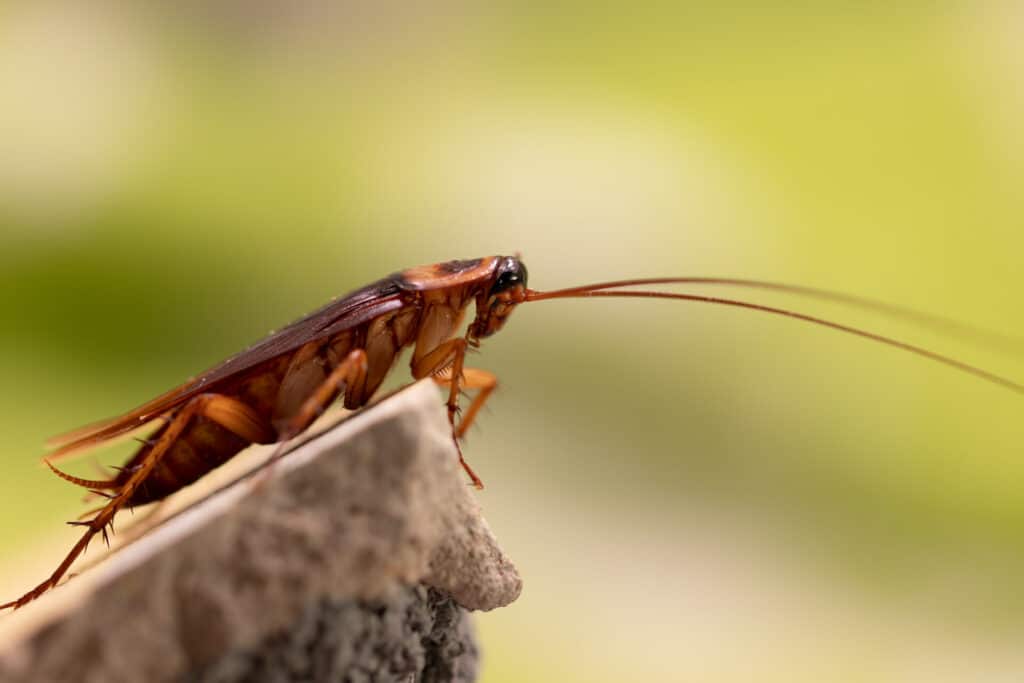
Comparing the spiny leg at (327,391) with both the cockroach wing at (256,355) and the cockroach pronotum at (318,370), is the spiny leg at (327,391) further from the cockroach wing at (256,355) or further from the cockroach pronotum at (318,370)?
the cockroach wing at (256,355)

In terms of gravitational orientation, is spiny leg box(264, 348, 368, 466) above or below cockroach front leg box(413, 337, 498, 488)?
below

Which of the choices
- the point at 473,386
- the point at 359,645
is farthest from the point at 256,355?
the point at 359,645

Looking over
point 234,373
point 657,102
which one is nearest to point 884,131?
point 657,102

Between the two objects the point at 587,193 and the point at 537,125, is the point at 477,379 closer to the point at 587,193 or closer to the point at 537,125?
the point at 587,193

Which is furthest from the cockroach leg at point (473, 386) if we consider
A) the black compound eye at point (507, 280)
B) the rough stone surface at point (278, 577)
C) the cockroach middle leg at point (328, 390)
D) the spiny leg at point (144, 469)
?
the rough stone surface at point (278, 577)

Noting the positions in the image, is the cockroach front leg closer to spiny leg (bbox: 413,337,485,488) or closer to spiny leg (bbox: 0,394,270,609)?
spiny leg (bbox: 413,337,485,488)

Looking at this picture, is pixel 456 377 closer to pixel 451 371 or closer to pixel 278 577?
pixel 451 371

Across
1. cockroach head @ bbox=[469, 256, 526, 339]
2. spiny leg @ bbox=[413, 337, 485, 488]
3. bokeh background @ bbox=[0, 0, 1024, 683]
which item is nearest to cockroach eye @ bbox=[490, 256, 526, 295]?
cockroach head @ bbox=[469, 256, 526, 339]

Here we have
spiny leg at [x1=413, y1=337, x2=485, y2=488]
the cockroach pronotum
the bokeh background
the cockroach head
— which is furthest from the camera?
the bokeh background
